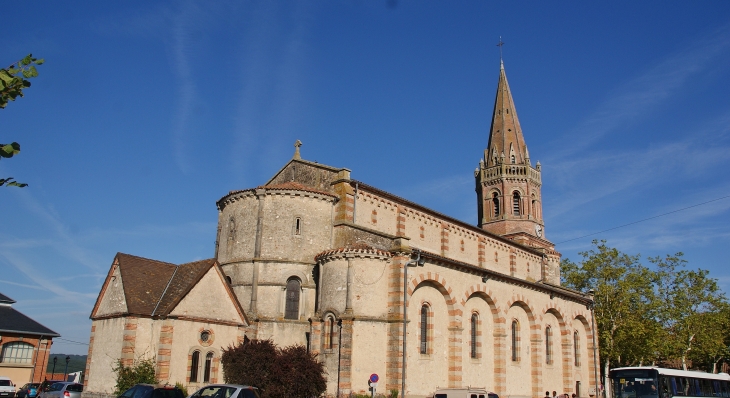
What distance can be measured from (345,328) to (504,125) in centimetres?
3617

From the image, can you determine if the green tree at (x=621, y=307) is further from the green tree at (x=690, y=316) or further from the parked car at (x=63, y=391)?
the parked car at (x=63, y=391)

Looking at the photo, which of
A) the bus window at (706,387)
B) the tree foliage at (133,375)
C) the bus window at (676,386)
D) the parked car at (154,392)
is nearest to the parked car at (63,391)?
the tree foliage at (133,375)

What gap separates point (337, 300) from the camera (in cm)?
2759

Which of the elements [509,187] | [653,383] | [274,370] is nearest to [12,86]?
[274,370]

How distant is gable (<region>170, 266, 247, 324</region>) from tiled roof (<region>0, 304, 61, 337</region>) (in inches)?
723

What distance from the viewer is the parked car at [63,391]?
23.4 metres

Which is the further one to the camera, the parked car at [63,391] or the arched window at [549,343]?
the arched window at [549,343]

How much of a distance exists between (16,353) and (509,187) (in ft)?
135

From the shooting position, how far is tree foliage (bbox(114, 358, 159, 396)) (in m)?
23.3

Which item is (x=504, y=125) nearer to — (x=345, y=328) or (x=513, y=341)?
(x=513, y=341)

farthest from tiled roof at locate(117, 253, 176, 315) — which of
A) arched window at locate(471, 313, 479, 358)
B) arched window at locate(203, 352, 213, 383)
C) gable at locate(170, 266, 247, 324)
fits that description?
arched window at locate(471, 313, 479, 358)

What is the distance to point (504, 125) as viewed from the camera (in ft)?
187

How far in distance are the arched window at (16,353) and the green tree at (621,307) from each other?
4058 centimetres

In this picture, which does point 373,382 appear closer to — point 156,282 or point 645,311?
point 156,282
